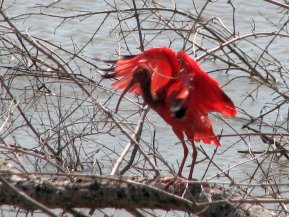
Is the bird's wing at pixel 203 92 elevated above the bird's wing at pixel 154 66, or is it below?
below

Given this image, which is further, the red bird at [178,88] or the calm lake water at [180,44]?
the calm lake water at [180,44]

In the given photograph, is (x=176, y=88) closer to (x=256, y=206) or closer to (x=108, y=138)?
(x=256, y=206)

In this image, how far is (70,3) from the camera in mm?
9977

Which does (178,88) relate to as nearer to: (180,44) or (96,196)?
(96,196)

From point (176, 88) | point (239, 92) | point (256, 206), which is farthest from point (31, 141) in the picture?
point (256, 206)

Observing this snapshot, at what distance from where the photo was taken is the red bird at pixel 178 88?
4.44 m

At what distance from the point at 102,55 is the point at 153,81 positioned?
148 inches

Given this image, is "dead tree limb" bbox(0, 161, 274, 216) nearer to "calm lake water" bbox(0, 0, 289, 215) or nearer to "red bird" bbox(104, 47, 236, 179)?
"red bird" bbox(104, 47, 236, 179)

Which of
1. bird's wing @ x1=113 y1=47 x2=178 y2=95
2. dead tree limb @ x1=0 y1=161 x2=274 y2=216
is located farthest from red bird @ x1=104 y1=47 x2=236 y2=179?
dead tree limb @ x1=0 y1=161 x2=274 y2=216

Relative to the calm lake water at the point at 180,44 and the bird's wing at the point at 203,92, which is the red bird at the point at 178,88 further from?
the calm lake water at the point at 180,44

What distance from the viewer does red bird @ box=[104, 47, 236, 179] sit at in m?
4.44

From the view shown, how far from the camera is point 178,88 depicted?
4398 millimetres

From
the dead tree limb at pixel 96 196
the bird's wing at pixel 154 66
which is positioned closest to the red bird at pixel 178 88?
the bird's wing at pixel 154 66

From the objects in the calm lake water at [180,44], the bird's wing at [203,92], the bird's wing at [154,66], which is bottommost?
the calm lake water at [180,44]
